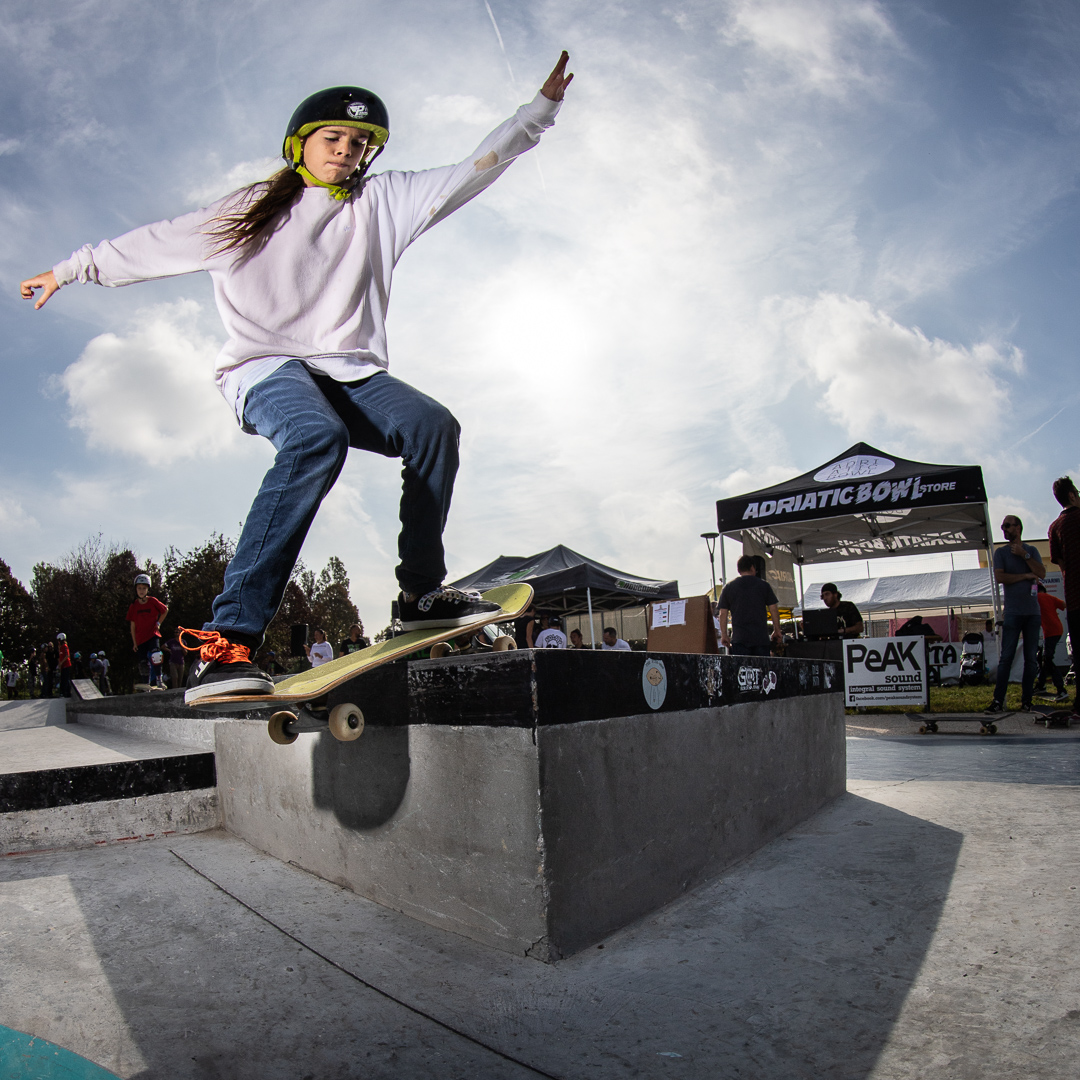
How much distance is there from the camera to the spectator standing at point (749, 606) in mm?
6477

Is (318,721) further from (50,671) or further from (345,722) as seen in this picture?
(50,671)

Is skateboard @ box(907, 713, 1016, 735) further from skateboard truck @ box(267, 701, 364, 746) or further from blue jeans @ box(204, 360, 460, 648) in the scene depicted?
skateboard truck @ box(267, 701, 364, 746)

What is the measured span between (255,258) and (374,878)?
1850 mm

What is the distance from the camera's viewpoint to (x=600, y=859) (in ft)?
5.64

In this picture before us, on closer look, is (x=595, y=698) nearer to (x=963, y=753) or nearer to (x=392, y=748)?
(x=392, y=748)

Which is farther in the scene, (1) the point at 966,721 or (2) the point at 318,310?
(1) the point at 966,721

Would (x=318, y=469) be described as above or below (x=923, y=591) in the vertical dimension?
above

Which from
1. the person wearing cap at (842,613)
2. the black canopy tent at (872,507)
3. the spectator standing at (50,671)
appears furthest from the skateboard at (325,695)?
the spectator standing at (50,671)

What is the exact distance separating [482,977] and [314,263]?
2037 millimetres

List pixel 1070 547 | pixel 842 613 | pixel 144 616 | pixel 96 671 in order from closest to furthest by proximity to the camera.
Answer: pixel 1070 547 < pixel 144 616 < pixel 842 613 < pixel 96 671

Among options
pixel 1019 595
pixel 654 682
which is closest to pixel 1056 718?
pixel 1019 595

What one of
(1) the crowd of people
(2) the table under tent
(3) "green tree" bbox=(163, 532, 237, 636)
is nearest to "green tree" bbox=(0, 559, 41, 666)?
(3) "green tree" bbox=(163, 532, 237, 636)

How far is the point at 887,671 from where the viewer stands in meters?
7.94

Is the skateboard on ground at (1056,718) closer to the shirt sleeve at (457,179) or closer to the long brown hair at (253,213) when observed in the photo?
the shirt sleeve at (457,179)
